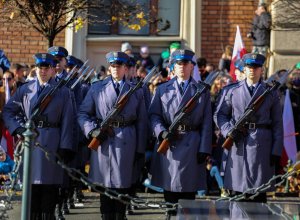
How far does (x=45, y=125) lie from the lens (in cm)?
1196

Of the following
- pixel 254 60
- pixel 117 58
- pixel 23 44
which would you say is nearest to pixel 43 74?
pixel 117 58

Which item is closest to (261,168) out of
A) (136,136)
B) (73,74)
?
(136,136)

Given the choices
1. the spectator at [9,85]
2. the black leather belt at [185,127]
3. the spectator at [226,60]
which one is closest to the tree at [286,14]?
the spectator at [226,60]

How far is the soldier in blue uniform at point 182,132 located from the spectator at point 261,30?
7.42 metres

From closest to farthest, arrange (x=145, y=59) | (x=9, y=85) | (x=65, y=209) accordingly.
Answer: (x=65, y=209)
(x=9, y=85)
(x=145, y=59)

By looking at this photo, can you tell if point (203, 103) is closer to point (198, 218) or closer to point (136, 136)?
point (136, 136)

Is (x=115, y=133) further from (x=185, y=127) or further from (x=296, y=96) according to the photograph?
(x=296, y=96)

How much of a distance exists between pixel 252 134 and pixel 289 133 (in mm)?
4474

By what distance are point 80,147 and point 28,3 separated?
13.1 ft

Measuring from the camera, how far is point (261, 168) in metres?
12.5

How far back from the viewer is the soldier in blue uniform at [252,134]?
12344 mm

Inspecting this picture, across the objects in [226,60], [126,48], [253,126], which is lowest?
[253,126]

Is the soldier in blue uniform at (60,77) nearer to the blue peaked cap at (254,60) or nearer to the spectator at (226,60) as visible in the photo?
the blue peaked cap at (254,60)

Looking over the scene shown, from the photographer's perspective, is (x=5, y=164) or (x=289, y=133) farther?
(x=289, y=133)
